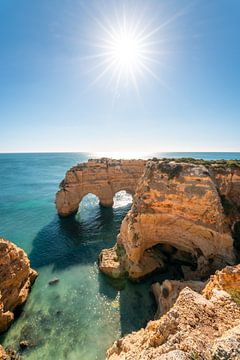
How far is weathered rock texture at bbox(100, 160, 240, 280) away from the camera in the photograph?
15047 mm

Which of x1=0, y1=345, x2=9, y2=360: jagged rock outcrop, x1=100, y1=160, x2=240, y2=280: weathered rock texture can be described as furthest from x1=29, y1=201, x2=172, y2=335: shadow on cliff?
x1=0, y1=345, x2=9, y2=360: jagged rock outcrop

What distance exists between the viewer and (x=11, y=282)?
47.0 ft

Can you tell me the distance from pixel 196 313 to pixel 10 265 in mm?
14475

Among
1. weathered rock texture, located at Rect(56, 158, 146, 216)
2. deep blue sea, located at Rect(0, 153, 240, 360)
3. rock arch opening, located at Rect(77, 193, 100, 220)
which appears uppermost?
weathered rock texture, located at Rect(56, 158, 146, 216)

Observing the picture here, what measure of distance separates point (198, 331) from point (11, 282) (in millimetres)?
14385

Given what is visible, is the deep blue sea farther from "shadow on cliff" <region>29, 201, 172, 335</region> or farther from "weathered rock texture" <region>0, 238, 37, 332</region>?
"weathered rock texture" <region>0, 238, 37, 332</region>

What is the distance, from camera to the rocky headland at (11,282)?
1296 cm

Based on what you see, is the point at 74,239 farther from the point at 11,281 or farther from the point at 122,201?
the point at 122,201

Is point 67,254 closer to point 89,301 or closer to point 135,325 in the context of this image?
point 89,301

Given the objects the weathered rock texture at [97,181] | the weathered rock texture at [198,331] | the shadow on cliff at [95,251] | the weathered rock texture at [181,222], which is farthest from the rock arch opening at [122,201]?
the weathered rock texture at [198,331]

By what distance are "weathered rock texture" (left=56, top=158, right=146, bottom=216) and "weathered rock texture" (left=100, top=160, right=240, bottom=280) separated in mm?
15076

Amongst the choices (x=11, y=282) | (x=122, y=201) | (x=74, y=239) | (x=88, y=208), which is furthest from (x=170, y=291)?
(x=122, y=201)

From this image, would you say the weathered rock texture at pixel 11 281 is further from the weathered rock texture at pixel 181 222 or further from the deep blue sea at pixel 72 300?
the weathered rock texture at pixel 181 222

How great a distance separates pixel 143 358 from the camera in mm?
5414
